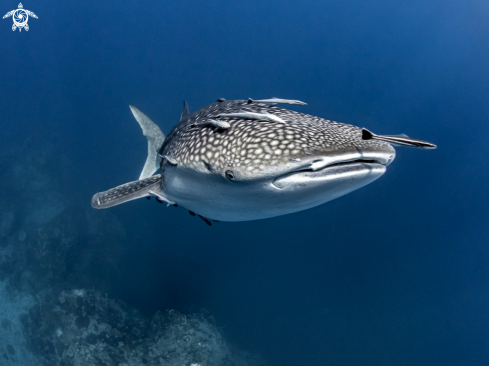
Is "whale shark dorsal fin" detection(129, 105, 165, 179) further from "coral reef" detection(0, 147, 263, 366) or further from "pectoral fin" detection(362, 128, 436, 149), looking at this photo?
"coral reef" detection(0, 147, 263, 366)

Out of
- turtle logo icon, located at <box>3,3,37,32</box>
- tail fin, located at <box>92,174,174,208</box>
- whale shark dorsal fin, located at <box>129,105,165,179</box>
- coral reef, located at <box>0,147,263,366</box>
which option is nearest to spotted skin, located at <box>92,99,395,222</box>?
tail fin, located at <box>92,174,174,208</box>

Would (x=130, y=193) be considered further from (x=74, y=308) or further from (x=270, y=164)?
(x=74, y=308)

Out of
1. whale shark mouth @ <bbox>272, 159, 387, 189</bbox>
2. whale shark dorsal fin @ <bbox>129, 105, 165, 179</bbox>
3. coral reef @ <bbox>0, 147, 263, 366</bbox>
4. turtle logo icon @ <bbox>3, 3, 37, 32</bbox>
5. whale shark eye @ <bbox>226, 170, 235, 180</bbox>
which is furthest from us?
turtle logo icon @ <bbox>3, 3, 37, 32</bbox>

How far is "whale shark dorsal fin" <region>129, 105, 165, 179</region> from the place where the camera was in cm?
439

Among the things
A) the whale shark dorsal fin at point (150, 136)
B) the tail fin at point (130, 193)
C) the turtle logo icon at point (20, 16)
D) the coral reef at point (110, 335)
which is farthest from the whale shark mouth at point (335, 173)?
the turtle logo icon at point (20, 16)

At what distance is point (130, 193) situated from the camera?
3.03 m

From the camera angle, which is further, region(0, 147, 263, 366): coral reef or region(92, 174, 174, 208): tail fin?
region(0, 147, 263, 366): coral reef

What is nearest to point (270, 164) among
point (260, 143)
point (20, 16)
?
point (260, 143)

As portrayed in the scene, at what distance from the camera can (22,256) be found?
A: 32.5ft

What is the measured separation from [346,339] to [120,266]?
27.4 feet

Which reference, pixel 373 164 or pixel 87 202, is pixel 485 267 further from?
pixel 87 202

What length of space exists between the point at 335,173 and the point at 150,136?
12.4 feet

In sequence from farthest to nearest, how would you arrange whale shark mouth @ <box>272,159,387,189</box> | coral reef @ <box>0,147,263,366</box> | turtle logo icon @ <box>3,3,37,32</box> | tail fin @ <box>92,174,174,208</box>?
turtle logo icon @ <box>3,3,37,32</box> → coral reef @ <box>0,147,263,366</box> → tail fin @ <box>92,174,174,208</box> → whale shark mouth @ <box>272,159,387,189</box>

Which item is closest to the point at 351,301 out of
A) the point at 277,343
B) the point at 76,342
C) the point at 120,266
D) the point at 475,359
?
the point at 277,343
